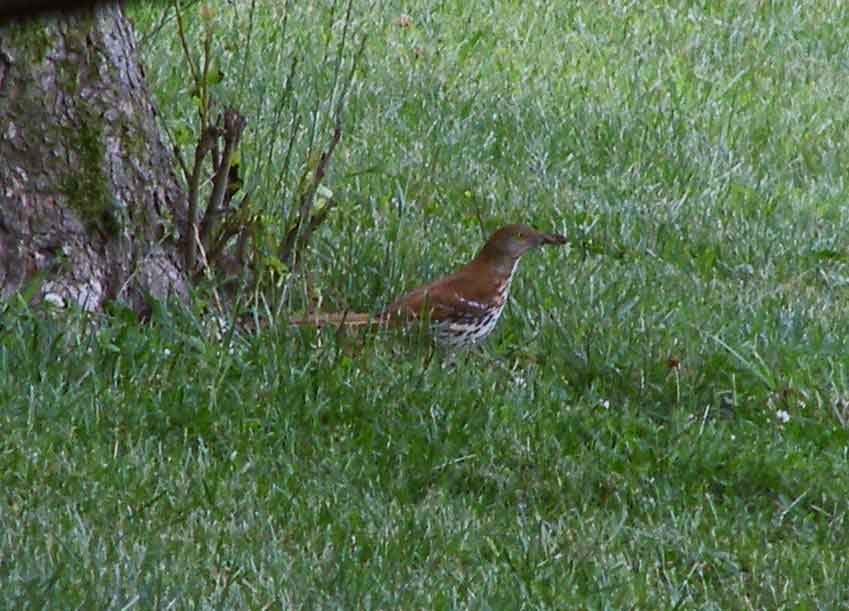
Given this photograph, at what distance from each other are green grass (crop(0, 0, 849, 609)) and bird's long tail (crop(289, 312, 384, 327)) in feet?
0.31

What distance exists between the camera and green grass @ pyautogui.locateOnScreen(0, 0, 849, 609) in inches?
145

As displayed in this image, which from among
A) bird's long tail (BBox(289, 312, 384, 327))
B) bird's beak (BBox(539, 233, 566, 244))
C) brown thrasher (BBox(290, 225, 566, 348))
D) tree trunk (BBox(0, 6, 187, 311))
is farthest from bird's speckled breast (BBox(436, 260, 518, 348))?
tree trunk (BBox(0, 6, 187, 311))

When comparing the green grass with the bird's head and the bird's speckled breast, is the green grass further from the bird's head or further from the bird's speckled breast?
the bird's head

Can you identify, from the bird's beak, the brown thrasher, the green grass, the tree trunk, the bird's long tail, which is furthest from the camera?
the bird's beak

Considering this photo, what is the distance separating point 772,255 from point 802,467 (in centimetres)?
223

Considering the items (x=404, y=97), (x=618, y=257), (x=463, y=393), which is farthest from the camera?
(x=404, y=97)

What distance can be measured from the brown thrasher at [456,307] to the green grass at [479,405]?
0.11 meters

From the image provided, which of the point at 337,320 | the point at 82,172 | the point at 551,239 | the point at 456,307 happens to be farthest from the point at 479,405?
the point at 82,172

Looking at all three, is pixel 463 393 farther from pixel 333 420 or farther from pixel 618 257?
pixel 618 257

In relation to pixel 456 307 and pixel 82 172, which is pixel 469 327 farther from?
pixel 82 172

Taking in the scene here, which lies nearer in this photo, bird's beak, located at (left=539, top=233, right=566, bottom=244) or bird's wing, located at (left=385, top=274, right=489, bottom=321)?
bird's wing, located at (left=385, top=274, right=489, bottom=321)

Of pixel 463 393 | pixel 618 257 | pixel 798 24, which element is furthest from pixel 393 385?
pixel 798 24

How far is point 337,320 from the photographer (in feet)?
16.6

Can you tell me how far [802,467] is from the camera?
15.1 feet
